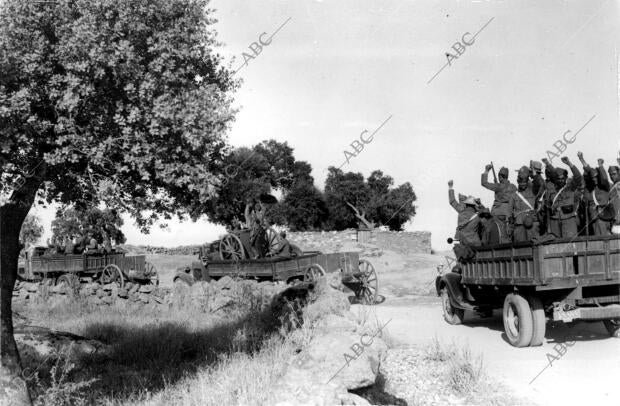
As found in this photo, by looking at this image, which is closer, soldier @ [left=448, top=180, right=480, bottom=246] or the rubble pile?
soldier @ [left=448, top=180, right=480, bottom=246]

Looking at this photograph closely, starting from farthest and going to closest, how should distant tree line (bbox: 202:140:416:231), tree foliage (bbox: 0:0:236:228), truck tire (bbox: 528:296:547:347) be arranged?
distant tree line (bbox: 202:140:416:231) < truck tire (bbox: 528:296:547:347) < tree foliage (bbox: 0:0:236:228)

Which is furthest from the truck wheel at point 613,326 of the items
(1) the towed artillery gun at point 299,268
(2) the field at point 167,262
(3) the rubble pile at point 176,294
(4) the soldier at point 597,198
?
(2) the field at point 167,262

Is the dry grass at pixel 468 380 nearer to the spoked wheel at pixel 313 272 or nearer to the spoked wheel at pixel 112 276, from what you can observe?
the spoked wheel at pixel 313 272

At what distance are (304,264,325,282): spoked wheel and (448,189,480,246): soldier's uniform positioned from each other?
4440mm

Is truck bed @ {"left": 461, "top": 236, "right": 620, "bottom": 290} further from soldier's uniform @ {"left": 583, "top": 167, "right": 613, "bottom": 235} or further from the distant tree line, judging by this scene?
the distant tree line

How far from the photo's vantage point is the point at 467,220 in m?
11.2

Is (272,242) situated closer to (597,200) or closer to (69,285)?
(69,285)

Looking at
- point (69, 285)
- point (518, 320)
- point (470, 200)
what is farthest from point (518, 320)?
point (69, 285)

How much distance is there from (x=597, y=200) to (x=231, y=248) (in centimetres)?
1044

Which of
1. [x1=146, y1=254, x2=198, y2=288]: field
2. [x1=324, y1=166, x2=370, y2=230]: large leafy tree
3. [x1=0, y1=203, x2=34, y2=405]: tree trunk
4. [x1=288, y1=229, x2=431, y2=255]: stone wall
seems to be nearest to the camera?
[x1=0, y1=203, x2=34, y2=405]: tree trunk

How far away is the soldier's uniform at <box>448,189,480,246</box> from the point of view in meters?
11.0

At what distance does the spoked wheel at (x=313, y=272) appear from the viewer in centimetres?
1498

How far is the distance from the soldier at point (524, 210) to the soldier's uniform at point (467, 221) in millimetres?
643

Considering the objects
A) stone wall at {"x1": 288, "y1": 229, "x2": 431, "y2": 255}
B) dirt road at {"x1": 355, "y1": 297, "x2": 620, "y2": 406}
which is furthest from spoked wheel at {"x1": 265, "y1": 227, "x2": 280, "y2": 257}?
Result: stone wall at {"x1": 288, "y1": 229, "x2": 431, "y2": 255}
